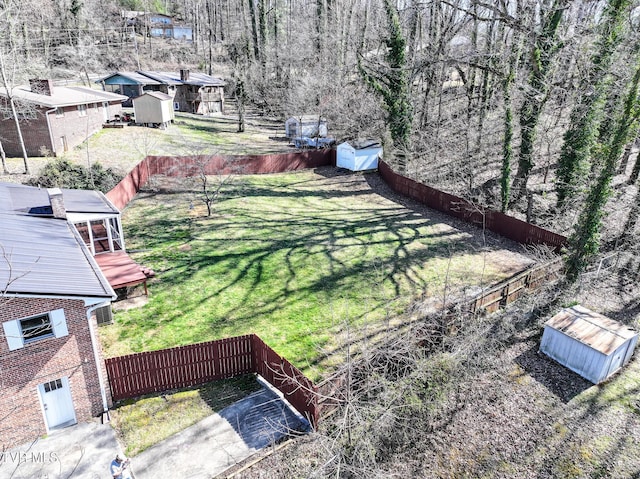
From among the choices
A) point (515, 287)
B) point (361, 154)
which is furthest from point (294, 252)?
point (361, 154)

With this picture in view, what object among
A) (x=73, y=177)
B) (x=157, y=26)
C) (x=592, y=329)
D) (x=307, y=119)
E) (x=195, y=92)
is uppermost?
(x=157, y=26)

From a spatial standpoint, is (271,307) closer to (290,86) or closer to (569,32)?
(569,32)

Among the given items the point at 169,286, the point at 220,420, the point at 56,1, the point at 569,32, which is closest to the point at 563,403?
the point at 220,420

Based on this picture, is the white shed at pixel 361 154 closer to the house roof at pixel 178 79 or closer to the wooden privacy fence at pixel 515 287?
the wooden privacy fence at pixel 515 287

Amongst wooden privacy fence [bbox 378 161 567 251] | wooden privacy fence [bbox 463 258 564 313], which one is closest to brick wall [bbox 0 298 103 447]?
wooden privacy fence [bbox 463 258 564 313]

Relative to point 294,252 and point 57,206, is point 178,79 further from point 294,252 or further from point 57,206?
point 57,206

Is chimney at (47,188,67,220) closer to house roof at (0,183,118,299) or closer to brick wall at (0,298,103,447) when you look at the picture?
house roof at (0,183,118,299)
